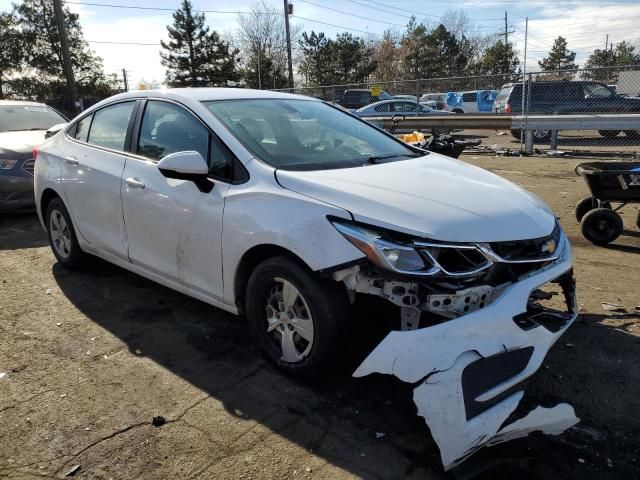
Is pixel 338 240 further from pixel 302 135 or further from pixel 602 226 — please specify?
pixel 602 226

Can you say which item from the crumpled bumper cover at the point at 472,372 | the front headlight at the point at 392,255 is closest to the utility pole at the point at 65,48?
the front headlight at the point at 392,255

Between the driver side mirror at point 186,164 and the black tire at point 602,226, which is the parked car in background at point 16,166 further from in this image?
the black tire at point 602,226

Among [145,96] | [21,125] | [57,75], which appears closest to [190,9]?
[57,75]

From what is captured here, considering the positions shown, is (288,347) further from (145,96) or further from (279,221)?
(145,96)

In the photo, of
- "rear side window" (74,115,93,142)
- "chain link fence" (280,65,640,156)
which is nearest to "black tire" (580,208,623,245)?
"rear side window" (74,115,93,142)

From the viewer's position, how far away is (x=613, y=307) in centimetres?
411

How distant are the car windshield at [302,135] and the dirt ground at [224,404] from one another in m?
1.29

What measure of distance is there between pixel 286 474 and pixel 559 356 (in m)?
1.98

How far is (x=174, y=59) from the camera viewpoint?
160 feet

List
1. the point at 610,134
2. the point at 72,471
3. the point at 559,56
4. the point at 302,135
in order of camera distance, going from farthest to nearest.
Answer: the point at 559,56 → the point at 610,134 → the point at 302,135 → the point at 72,471

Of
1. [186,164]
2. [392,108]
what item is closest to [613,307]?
[186,164]

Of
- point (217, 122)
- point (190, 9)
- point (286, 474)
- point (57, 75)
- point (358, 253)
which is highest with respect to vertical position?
point (190, 9)

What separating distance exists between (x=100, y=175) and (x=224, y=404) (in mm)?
2264

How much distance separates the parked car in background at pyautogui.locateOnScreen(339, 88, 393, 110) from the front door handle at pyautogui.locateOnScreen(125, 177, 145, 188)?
55.9 ft
